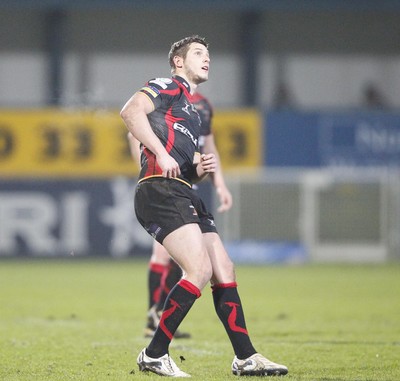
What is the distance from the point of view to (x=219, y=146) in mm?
22406

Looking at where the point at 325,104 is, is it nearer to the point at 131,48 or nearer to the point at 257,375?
the point at 131,48

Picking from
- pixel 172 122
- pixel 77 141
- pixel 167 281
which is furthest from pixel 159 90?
pixel 77 141

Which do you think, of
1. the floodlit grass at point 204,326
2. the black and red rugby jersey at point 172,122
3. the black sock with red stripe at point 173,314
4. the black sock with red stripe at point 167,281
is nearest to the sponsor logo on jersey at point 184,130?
the black and red rugby jersey at point 172,122

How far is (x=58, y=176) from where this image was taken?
22266mm

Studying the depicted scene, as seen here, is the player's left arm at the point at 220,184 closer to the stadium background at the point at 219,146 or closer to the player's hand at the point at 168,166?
the player's hand at the point at 168,166

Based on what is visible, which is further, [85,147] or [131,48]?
[131,48]

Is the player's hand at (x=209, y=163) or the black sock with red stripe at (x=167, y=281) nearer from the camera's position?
the player's hand at (x=209, y=163)

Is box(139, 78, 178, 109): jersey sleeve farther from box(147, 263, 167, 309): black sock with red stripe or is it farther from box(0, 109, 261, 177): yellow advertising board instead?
box(0, 109, 261, 177): yellow advertising board

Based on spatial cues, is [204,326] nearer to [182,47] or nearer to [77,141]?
[182,47]

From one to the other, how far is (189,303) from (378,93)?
2144cm

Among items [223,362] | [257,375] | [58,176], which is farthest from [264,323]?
[58,176]

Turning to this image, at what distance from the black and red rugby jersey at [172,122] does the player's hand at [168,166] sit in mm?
253

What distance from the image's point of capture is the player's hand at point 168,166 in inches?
249

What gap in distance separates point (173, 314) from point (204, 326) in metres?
3.82
